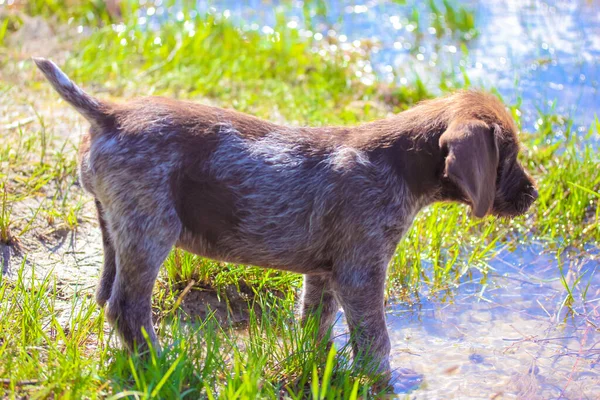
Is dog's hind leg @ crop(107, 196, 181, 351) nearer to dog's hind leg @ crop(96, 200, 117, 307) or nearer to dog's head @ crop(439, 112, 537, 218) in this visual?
dog's hind leg @ crop(96, 200, 117, 307)

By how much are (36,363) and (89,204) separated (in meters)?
2.32

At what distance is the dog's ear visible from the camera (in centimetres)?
421

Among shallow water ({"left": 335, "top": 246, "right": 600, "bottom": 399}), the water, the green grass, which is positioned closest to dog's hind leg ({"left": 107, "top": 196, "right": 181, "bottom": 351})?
the green grass

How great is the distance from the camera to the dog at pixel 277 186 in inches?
166

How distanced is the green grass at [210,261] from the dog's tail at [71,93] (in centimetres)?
98

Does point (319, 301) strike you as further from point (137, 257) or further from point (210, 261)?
point (137, 257)

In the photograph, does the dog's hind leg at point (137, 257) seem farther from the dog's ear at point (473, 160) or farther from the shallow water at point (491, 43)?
the shallow water at point (491, 43)

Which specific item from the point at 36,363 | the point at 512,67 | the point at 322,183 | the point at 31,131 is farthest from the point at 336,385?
the point at 512,67

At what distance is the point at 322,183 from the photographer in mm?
4496

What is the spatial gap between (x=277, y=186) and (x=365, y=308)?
0.76 m

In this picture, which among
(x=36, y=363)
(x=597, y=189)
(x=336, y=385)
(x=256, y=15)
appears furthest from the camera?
(x=256, y=15)

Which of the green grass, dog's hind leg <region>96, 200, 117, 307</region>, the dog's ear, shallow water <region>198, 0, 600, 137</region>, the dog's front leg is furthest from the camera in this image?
shallow water <region>198, 0, 600, 137</region>

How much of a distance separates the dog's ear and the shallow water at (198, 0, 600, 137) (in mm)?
3658

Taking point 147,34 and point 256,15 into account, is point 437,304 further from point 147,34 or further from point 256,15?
point 256,15
